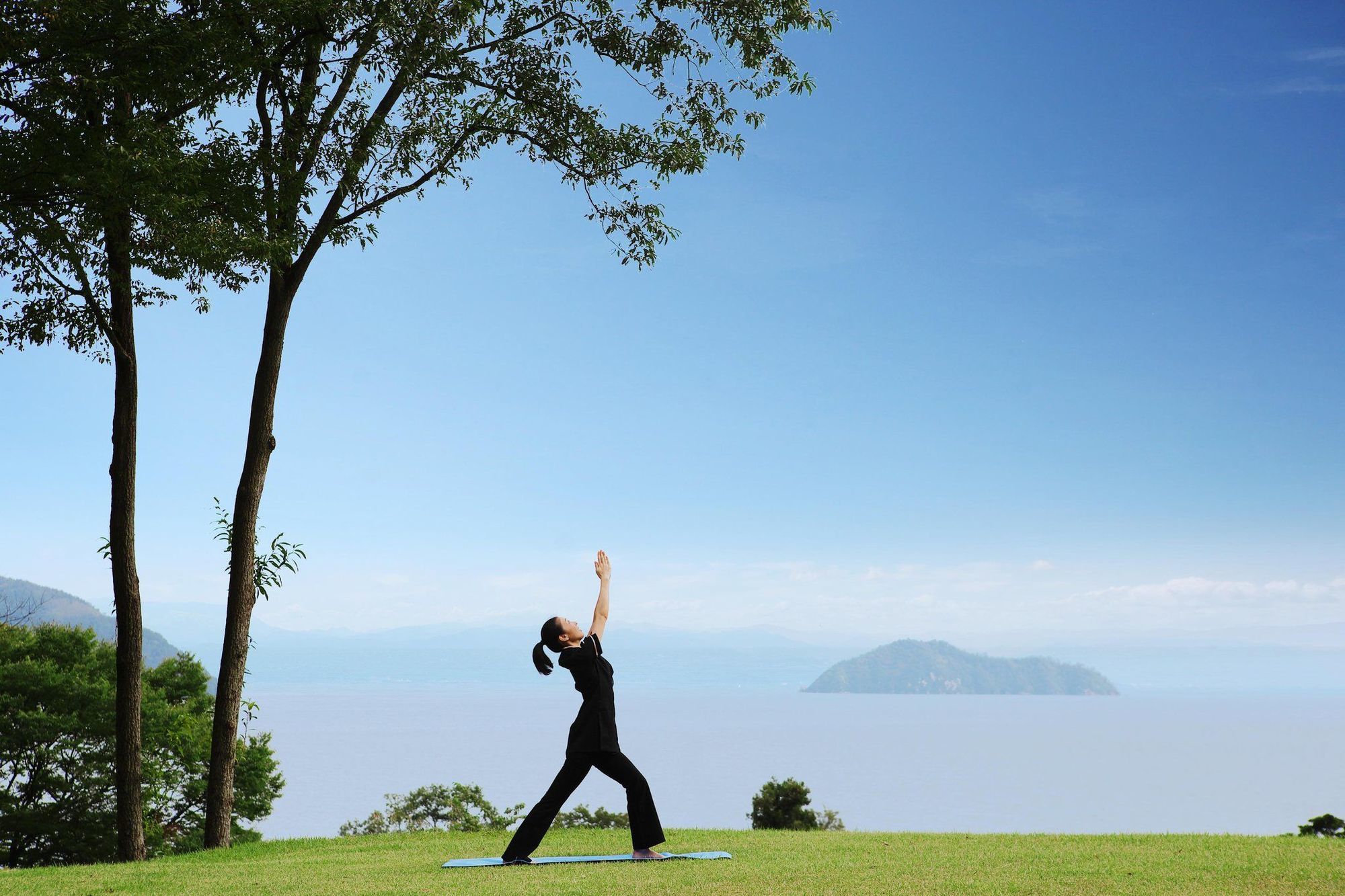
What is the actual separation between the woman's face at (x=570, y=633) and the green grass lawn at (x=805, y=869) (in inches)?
60.6

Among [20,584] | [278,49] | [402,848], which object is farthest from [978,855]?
[20,584]

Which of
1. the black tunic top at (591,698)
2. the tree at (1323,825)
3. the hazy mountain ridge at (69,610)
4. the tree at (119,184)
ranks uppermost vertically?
the hazy mountain ridge at (69,610)

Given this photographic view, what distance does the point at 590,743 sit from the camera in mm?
7387

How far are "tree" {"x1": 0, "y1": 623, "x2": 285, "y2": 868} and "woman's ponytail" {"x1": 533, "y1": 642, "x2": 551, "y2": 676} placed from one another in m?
18.1

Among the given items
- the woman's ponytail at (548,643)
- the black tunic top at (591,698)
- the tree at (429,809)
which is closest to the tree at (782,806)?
the tree at (429,809)

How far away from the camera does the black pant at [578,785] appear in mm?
7426

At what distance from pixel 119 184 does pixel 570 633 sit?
6.06m

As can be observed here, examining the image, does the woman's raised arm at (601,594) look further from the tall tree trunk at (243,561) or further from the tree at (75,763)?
the tree at (75,763)

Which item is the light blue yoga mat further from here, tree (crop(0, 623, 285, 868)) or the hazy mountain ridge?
the hazy mountain ridge

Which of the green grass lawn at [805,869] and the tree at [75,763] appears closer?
the green grass lawn at [805,869]

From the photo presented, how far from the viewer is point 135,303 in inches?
486

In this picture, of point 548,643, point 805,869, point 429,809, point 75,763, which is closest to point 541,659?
point 548,643

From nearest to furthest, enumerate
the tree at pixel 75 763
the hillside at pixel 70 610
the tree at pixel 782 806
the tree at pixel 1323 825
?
the tree at pixel 1323 825 < the tree at pixel 782 806 < the tree at pixel 75 763 < the hillside at pixel 70 610

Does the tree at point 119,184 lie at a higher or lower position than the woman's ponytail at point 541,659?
higher
